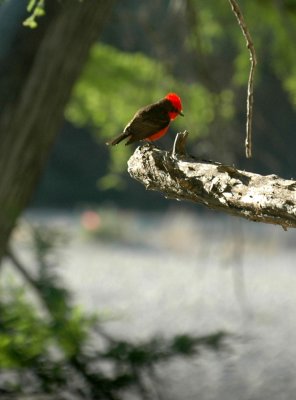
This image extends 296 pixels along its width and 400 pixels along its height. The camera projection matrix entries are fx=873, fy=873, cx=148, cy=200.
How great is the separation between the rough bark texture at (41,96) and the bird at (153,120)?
1364 mm

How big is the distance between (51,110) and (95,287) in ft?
25.6

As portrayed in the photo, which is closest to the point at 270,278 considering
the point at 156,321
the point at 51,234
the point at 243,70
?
the point at 156,321

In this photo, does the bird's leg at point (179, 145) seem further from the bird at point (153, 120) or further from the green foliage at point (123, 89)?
the green foliage at point (123, 89)

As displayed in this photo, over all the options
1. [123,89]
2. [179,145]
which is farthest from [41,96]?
[123,89]

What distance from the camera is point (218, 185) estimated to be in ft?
4.92

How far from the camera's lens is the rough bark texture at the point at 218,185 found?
137 centimetres

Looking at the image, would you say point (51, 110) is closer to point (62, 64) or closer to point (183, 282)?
point (62, 64)

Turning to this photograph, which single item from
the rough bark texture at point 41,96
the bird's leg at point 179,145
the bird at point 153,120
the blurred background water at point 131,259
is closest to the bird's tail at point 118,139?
the bird at point 153,120

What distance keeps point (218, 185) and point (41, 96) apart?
1.71 m

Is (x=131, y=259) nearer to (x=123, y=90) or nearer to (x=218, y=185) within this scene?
(x=123, y=90)

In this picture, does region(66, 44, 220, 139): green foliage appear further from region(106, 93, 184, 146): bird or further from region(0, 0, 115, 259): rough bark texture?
region(106, 93, 184, 146): bird

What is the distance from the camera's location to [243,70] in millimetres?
4949

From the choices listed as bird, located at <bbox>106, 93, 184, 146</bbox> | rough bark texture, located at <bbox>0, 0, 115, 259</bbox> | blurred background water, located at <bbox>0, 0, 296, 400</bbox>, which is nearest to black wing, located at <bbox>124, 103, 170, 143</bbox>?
bird, located at <bbox>106, 93, 184, 146</bbox>

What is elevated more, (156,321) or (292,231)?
(292,231)
